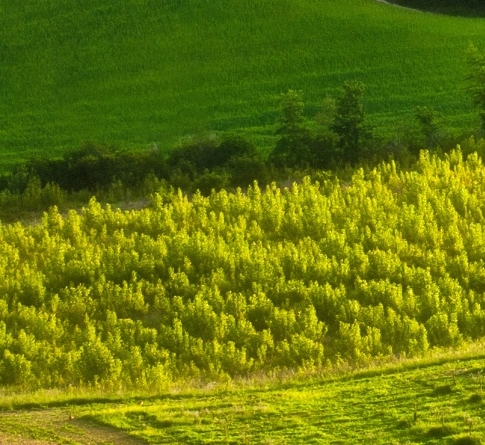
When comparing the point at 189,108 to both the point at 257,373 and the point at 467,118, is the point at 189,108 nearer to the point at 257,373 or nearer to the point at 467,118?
the point at 467,118

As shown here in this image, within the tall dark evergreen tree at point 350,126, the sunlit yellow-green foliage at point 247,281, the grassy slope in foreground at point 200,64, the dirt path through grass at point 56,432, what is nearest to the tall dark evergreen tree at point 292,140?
the tall dark evergreen tree at point 350,126

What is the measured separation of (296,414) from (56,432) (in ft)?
14.3

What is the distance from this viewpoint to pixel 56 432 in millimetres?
19062

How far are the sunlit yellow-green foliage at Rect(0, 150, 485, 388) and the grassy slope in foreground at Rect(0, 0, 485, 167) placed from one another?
1539cm

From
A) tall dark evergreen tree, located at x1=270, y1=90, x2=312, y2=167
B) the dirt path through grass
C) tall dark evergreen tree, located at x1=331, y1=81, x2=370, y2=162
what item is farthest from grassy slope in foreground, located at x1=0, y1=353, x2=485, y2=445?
tall dark evergreen tree, located at x1=331, y1=81, x2=370, y2=162

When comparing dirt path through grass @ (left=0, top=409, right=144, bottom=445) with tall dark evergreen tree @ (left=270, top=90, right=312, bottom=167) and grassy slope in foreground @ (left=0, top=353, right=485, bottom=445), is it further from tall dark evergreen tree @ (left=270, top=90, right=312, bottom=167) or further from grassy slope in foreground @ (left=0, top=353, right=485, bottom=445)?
tall dark evergreen tree @ (left=270, top=90, right=312, bottom=167)

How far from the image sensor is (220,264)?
31594 mm

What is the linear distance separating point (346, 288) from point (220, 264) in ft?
13.5

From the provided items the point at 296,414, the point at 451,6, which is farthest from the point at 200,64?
the point at 296,414

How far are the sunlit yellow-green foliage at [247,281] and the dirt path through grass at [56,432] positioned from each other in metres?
4.07

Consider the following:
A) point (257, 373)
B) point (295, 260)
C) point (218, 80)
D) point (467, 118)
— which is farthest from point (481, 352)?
point (218, 80)

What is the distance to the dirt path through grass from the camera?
60.7 ft

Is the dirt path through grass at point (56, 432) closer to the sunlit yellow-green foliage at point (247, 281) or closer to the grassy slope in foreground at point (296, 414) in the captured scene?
the grassy slope in foreground at point (296, 414)

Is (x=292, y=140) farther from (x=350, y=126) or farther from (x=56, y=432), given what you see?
(x=56, y=432)
